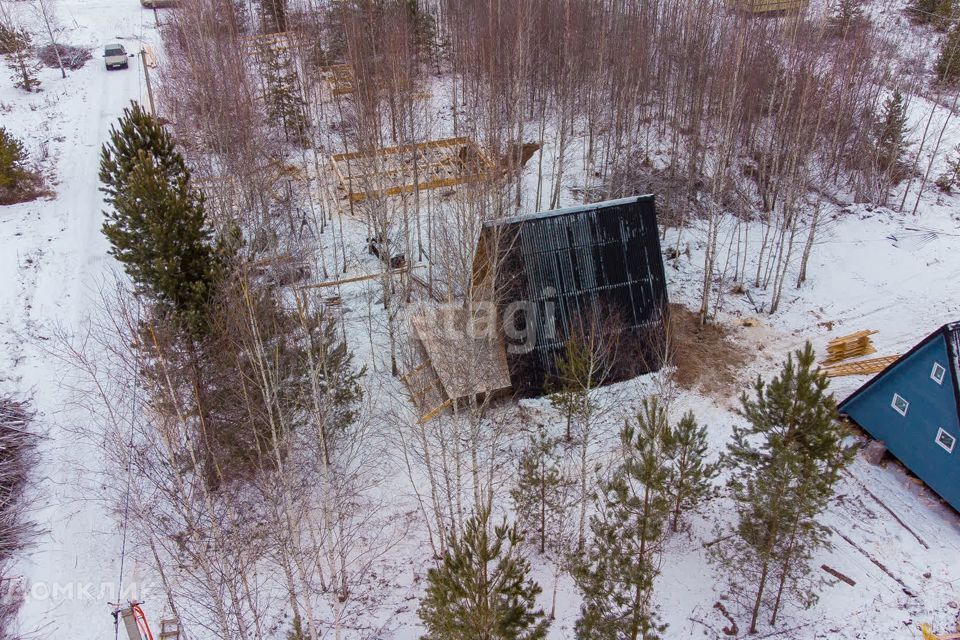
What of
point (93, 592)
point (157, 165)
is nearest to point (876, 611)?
point (93, 592)

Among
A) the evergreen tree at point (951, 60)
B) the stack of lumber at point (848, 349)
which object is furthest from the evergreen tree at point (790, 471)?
the evergreen tree at point (951, 60)

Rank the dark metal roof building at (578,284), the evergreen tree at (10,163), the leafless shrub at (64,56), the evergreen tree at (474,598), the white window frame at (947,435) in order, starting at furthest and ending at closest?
the leafless shrub at (64,56), the evergreen tree at (10,163), the dark metal roof building at (578,284), the white window frame at (947,435), the evergreen tree at (474,598)

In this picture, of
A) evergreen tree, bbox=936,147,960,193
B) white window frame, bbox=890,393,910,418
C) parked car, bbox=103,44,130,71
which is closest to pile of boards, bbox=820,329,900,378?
white window frame, bbox=890,393,910,418

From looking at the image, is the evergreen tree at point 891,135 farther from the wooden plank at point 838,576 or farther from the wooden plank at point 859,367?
the wooden plank at point 838,576

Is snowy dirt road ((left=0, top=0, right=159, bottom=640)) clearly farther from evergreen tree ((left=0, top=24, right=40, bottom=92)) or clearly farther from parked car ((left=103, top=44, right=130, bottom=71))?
evergreen tree ((left=0, top=24, right=40, bottom=92))

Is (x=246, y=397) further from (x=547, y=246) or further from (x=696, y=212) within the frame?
(x=696, y=212)

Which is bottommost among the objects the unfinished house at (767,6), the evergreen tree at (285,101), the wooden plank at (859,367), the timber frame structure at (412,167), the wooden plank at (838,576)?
the wooden plank at (838,576)

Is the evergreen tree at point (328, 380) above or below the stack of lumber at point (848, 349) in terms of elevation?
above

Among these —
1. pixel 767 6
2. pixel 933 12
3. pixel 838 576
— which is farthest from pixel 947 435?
pixel 933 12

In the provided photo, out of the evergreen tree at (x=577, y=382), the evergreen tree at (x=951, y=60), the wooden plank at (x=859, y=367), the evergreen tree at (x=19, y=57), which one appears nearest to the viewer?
the evergreen tree at (x=577, y=382)
